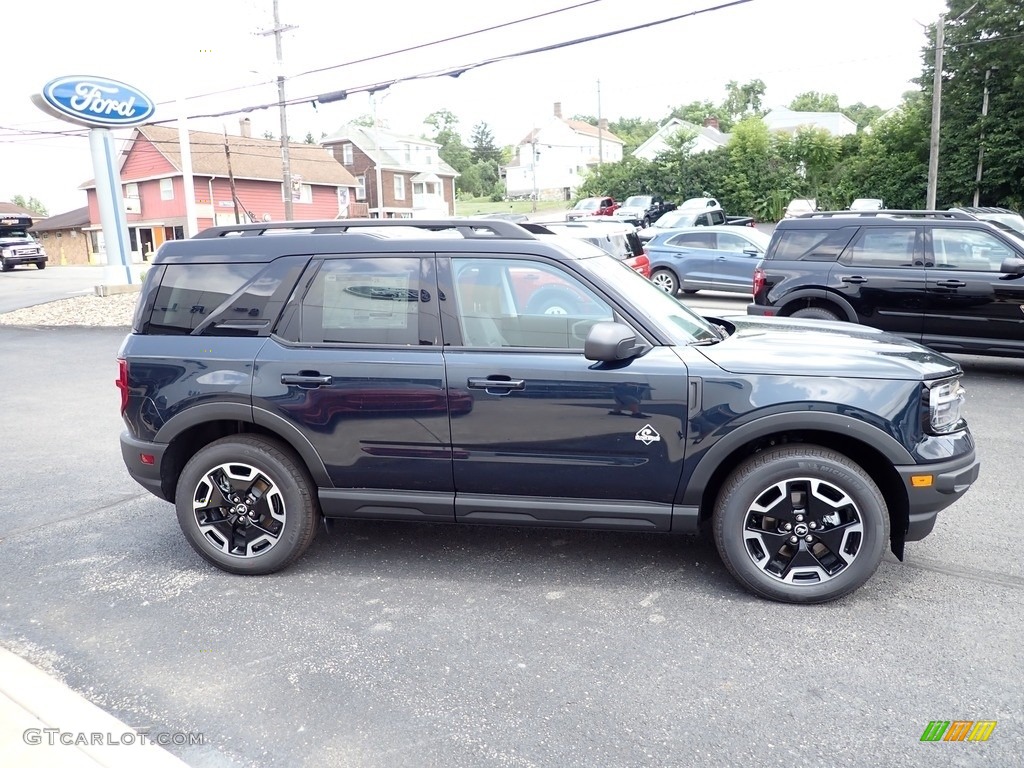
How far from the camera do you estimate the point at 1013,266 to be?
7.93m

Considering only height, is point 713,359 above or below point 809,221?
below

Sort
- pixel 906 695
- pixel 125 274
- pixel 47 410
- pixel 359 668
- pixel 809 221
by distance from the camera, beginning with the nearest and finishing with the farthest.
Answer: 1. pixel 906 695
2. pixel 359 668
3. pixel 47 410
4. pixel 809 221
5. pixel 125 274

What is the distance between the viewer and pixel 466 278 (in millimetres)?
4039

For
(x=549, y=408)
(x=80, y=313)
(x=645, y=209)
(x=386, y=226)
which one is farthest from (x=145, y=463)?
(x=645, y=209)

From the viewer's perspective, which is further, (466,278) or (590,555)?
(590,555)

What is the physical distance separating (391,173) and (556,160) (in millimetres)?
27332

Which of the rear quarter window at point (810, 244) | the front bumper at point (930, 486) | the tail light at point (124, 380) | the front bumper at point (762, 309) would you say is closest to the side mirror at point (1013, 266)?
the rear quarter window at point (810, 244)

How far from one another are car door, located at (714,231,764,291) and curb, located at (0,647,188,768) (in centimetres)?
1517

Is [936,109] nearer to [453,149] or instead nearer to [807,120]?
[807,120]

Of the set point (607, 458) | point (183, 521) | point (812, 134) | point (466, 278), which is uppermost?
point (812, 134)

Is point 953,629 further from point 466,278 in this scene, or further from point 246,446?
point 246,446

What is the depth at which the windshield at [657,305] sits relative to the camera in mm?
3979

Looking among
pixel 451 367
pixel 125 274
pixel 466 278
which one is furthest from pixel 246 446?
pixel 125 274

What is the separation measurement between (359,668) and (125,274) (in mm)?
19726
